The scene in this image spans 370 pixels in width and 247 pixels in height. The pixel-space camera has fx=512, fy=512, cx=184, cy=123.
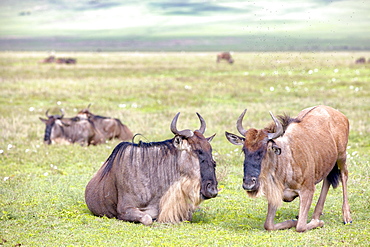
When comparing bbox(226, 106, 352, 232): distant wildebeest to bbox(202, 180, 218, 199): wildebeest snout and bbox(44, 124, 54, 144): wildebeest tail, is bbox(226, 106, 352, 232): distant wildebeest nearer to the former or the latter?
bbox(202, 180, 218, 199): wildebeest snout

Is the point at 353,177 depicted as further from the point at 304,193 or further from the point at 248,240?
the point at 248,240

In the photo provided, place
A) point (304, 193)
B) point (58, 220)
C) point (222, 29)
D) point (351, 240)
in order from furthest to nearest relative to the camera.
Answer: point (222, 29), point (58, 220), point (304, 193), point (351, 240)

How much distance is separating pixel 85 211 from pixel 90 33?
7626 inches

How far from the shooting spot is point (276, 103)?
23.0 m

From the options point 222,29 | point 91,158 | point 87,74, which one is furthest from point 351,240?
point 222,29

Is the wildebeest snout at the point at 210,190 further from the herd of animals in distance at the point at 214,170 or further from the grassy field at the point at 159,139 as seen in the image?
the grassy field at the point at 159,139

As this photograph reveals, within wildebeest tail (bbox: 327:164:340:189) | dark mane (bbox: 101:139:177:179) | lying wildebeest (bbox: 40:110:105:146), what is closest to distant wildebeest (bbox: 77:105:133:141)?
lying wildebeest (bbox: 40:110:105:146)

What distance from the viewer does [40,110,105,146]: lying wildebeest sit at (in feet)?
→ 55.6

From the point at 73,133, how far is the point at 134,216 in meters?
10.2

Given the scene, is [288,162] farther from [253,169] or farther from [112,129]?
[112,129]

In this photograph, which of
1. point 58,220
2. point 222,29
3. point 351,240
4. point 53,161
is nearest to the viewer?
point 351,240

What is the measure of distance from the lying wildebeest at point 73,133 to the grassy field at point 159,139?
18.6 inches

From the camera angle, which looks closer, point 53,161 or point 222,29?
point 53,161

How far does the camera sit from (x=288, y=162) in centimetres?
730
